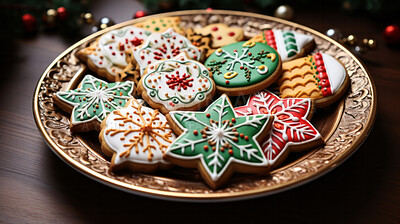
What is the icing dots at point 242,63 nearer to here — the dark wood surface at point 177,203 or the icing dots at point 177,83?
the icing dots at point 177,83

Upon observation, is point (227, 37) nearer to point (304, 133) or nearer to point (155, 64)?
point (155, 64)

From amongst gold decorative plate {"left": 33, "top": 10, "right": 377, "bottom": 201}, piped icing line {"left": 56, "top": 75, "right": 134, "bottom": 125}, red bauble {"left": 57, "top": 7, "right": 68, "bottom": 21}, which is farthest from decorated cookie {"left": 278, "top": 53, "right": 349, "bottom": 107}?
red bauble {"left": 57, "top": 7, "right": 68, "bottom": 21}

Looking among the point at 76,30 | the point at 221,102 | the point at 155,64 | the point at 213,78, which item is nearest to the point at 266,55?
the point at 213,78

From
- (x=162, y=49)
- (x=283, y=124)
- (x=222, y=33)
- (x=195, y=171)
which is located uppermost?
(x=222, y=33)

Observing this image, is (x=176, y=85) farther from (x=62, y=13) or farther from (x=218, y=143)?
(x=62, y=13)

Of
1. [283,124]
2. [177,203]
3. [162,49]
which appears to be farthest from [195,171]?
[162,49]

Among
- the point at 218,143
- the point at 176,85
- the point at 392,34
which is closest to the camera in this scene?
the point at 218,143

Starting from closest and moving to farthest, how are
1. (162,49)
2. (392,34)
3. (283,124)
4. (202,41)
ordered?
(283,124)
(162,49)
(202,41)
(392,34)

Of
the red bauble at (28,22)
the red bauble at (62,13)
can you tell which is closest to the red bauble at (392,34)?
the red bauble at (62,13)
